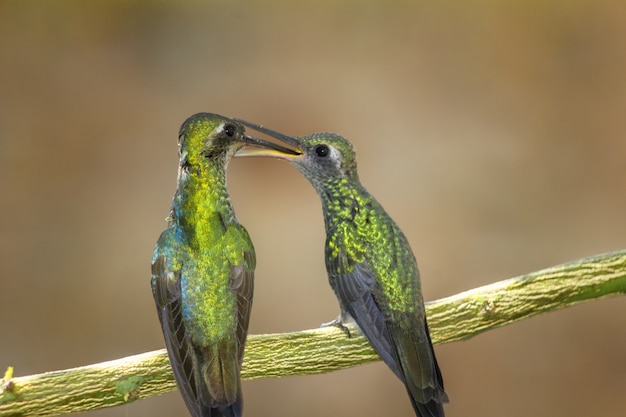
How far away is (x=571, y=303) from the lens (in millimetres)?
1440

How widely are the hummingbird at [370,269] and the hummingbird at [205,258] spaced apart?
0.22 ft

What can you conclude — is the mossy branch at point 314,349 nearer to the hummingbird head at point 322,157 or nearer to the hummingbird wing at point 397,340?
the hummingbird wing at point 397,340

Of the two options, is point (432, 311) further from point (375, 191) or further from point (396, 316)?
point (375, 191)

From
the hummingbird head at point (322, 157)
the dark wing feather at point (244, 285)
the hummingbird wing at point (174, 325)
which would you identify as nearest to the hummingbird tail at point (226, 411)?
the hummingbird wing at point (174, 325)

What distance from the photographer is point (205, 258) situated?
4.33 ft

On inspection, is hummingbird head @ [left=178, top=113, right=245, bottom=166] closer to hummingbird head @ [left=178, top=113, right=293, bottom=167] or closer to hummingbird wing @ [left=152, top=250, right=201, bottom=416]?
hummingbird head @ [left=178, top=113, right=293, bottom=167]

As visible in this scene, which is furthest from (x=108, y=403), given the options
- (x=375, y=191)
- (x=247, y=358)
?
(x=375, y=191)

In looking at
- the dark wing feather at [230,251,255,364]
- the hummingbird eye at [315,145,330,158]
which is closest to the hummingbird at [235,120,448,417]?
the hummingbird eye at [315,145,330,158]

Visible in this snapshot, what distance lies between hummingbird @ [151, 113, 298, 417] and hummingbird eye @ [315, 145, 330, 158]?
0.21 m

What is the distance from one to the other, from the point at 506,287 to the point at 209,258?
0.52 metres

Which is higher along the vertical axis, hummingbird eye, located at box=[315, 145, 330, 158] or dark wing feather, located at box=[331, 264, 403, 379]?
hummingbird eye, located at box=[315, 145, 330, 158]

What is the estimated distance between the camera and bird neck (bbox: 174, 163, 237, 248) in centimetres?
129

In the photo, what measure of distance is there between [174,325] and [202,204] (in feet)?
0.64

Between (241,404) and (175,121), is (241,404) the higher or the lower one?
A: the lower one
